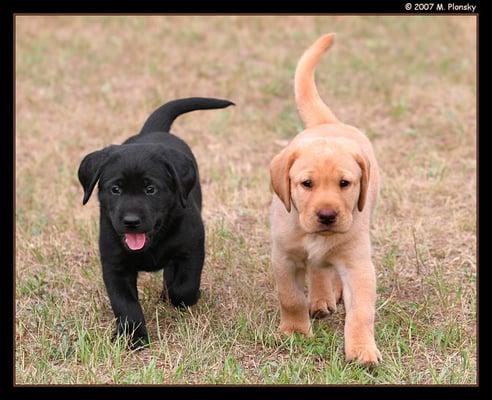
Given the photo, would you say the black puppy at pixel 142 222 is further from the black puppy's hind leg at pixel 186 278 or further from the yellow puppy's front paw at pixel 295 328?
the yellow puppy's front paw at pixel 295 328

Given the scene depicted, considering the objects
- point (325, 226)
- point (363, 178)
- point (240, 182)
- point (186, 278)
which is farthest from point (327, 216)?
point (240, 182)

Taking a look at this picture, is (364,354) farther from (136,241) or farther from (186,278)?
(136,241)

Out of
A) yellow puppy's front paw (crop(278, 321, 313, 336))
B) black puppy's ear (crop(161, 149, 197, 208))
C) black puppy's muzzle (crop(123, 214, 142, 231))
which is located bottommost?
yellow puppy's front paw (crop(278, 321, 313, 336))

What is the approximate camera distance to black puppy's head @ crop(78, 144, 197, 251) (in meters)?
4.30

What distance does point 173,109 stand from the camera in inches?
221

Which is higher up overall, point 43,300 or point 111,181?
point 111,181

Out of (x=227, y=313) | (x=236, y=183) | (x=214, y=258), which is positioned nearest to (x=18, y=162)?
(x=236, y=183)

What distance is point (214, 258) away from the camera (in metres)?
5.60

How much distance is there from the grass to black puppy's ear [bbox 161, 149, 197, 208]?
68cm

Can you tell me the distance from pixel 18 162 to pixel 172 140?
3.15 meters

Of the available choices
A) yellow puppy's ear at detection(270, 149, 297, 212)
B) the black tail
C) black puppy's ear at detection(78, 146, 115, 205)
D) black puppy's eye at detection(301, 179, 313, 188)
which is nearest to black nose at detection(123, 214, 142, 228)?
black puppy's ear at detection(78, 146, 115, 205)

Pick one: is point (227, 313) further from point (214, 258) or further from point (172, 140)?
point (172, 140)

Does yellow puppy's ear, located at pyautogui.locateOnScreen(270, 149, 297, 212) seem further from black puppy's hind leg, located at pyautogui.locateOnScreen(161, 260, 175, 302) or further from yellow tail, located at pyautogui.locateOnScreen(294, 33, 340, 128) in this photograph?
yellow tail, located at pyautogui.locateOnScreen(294, 33, 340, 128)

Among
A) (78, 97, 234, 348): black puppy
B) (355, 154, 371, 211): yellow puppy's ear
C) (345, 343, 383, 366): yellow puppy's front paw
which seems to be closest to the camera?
(345, 343, 383, 366): yellow puppy's front paw
